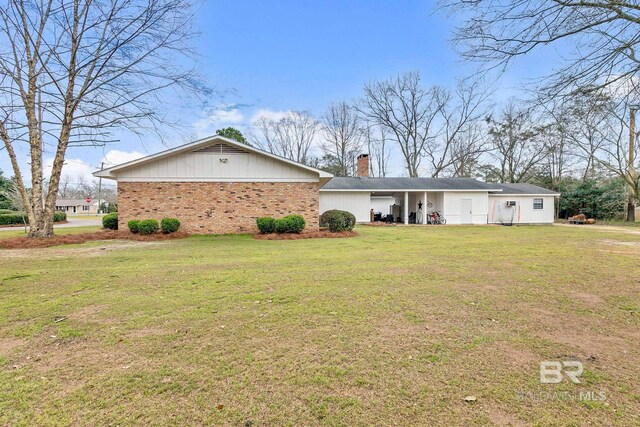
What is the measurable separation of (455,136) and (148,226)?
103ft

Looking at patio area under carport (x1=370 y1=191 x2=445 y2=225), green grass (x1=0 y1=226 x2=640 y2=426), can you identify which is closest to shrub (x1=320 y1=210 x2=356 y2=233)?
green grass (x1=0 y1=226 x2=640 y2=426)

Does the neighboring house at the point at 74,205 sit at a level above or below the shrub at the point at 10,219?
above

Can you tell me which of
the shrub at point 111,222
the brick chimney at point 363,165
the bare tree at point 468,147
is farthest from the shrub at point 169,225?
the bare tree at point 468,147

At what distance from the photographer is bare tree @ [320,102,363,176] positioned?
35.2 meters

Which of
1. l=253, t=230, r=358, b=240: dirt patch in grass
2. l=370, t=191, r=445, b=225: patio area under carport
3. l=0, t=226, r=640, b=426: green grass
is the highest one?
l=370, t=191, r=445, b=225: patio area under carport

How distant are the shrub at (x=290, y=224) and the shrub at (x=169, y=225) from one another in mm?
4204

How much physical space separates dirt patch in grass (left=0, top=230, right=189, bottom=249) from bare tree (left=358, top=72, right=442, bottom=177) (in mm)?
26595

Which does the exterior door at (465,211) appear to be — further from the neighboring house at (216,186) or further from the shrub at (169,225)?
the shrub at (169,225)

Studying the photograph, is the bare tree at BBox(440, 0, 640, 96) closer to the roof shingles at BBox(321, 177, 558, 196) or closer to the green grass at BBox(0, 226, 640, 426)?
the green grass at BBox(0, 226, 640, 426)

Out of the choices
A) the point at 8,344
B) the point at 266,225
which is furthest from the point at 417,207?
the point at 8,344

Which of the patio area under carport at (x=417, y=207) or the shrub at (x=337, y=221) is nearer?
the shrub at (x=337, y=221)

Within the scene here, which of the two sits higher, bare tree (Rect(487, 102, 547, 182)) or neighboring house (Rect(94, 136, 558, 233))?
bare tree (Rect(487, 102, 547, 182))

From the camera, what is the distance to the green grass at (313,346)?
6.72 feet

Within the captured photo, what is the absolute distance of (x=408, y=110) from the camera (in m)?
33.1
